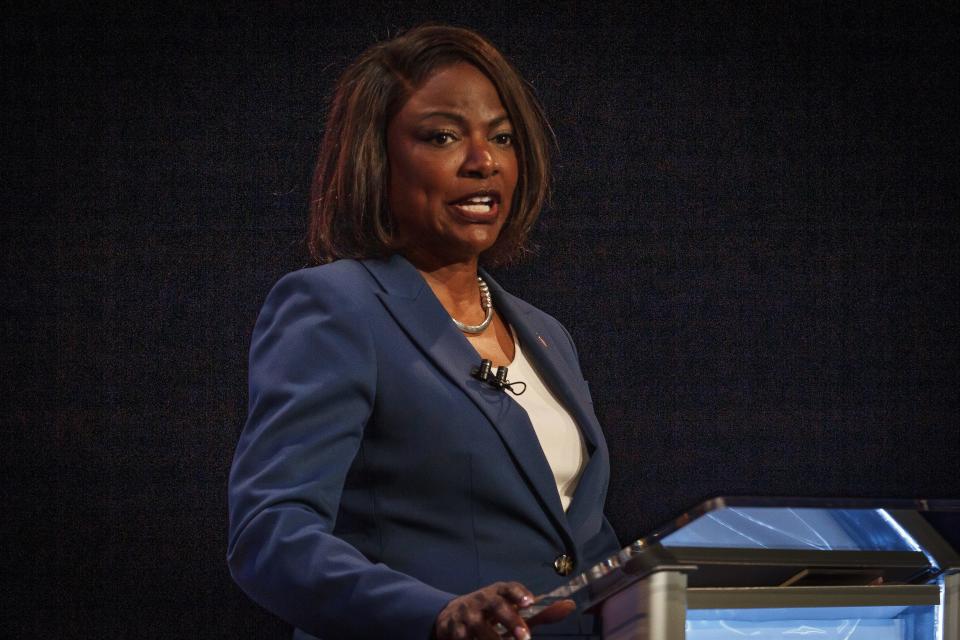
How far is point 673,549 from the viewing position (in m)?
0.92

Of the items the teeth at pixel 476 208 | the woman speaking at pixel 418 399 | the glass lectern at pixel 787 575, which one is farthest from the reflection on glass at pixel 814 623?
the teeth at pixel 476 208

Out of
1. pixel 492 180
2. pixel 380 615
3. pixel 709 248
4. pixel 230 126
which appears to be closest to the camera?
pixel 380 615

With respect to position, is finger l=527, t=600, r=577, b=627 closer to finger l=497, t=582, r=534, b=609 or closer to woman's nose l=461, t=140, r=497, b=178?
finger l=497, t=582, r=534, b=609

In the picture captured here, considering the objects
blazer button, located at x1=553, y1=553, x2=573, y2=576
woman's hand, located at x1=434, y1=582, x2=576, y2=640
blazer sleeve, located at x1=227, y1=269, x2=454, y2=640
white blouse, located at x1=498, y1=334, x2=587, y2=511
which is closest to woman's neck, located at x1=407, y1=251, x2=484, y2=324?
white blouse, located at x1=498, y1=334, x2=587, y2=511

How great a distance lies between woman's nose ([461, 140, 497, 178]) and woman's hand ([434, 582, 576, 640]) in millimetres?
699

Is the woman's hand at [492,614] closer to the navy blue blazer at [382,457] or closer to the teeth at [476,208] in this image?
the navy blue blazer at [382,457]

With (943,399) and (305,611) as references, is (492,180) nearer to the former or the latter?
(305,611)

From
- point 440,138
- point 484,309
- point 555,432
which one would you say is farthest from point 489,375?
point 440,138

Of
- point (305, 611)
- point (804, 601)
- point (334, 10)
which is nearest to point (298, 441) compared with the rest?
point (305, 611)

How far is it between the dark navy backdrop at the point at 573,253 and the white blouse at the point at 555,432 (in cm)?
79

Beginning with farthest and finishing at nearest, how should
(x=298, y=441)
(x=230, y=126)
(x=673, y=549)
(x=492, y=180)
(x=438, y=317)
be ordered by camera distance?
(x=230, y=126) < (x=492, y=180) < (x=438, y=317) < (x=298, y=441) < (x=673, y=549)

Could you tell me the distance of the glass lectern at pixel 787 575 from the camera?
0.92 metres

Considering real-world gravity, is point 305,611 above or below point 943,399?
below

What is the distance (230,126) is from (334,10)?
329mm
